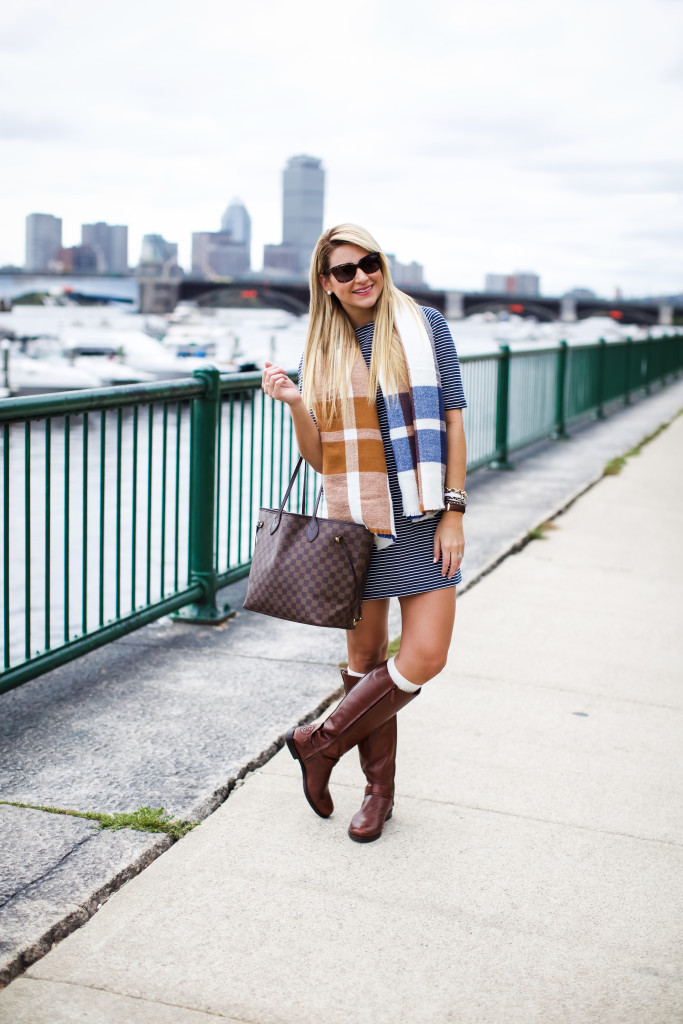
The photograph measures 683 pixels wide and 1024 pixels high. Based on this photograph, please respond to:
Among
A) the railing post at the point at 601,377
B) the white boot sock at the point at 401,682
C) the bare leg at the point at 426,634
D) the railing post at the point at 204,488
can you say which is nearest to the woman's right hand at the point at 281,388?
the bare leg at the point at 426,634

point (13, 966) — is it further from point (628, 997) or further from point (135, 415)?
point (135, 415)

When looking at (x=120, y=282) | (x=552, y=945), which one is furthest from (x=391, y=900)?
(x=120, y=282)

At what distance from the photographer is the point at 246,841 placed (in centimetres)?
303

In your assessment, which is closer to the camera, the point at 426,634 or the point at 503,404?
the point at 426,634

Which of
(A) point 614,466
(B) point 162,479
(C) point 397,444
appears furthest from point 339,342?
(A) point 614,466

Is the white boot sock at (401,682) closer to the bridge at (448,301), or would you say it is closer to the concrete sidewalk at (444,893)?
the concrete sidewalk at (444,893)

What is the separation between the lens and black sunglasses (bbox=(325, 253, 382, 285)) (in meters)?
2.80

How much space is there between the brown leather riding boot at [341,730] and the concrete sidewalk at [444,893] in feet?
0.41

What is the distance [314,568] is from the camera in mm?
2818

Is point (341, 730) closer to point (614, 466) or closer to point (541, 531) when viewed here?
point (541, 531)

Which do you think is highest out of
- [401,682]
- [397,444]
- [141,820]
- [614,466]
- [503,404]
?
[397,444]

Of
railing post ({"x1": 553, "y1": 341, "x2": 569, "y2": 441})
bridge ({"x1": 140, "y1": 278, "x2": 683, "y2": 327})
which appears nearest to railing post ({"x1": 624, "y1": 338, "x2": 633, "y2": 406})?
railing post ({"x1": 553, "y1": 341, "x2": 569, "y2": 441})

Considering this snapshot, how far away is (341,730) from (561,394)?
36.5ft

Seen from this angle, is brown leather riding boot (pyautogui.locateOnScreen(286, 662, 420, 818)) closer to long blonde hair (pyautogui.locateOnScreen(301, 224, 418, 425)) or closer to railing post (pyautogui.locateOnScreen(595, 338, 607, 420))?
long blonde hair (pyautogui.locateOnScreen(301, 224, 418, 425))
